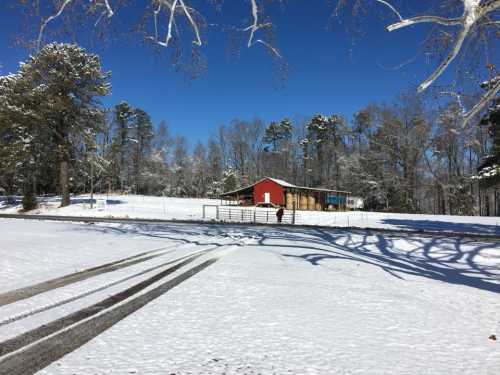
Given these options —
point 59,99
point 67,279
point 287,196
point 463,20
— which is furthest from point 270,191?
point 463,20

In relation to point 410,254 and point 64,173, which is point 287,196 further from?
point 410,254

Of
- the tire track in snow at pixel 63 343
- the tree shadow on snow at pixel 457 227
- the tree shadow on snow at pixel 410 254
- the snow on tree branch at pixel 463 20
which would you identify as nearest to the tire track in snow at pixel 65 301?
the tire track in snow at pixel 63 343

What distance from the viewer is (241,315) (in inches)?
192

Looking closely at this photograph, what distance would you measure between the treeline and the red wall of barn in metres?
13.6

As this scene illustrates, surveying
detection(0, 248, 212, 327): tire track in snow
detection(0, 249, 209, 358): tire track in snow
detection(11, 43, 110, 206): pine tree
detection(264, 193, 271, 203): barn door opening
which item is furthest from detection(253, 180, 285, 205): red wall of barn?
detection(0, 249, 209, 358): tire track in snow

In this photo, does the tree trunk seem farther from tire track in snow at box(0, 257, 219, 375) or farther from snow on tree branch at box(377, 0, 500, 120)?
snow on tree branch at box(377, 0, 500, 120)

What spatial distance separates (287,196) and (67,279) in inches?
1574

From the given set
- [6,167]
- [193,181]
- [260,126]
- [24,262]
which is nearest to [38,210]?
[6,167]

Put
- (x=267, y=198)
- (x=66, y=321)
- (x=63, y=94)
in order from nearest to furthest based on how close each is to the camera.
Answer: (x=66, y=321) < (x=63, y=94) < (x=267, y=198)

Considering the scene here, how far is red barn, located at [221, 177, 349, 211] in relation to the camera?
45.7 metres

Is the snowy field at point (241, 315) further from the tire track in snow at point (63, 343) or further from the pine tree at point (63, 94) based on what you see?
the pine tree at point (63, 94)

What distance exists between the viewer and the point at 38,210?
33.5 metres

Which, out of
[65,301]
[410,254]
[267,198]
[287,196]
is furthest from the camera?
[267,198]

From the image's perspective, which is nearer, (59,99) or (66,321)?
(66,321)
